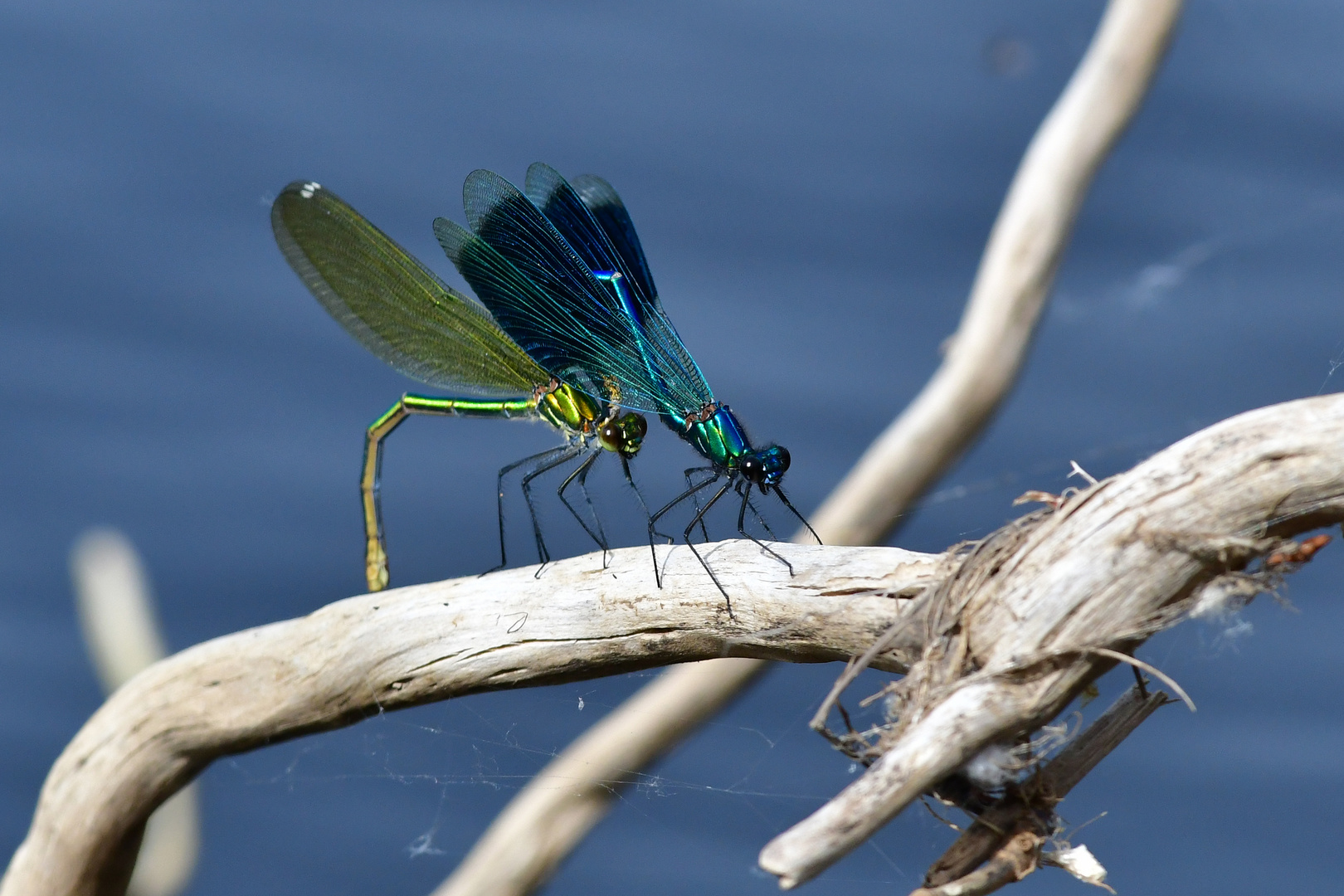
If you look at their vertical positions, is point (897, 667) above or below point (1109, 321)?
below

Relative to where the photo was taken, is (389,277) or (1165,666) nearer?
(1165,666)

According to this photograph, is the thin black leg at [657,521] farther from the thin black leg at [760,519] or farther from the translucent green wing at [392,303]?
the translucent green wing at [392,303]

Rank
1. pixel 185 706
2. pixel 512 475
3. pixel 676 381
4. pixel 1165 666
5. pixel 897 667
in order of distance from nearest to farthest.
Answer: pixel 897 667, pixel 1165 666, pixel 676 381, pixel 185 706, pixel 512 475

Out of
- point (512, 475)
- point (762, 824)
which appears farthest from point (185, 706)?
point (762, 824)

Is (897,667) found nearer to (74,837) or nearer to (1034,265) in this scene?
(74,837)

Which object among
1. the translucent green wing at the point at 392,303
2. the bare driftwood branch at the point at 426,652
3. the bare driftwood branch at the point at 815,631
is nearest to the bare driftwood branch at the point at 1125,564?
the bare driftwood branch at the point at 815,631

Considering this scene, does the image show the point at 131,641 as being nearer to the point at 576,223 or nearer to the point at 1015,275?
the point at 576,223

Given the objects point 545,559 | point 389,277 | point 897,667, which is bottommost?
point 897,667
